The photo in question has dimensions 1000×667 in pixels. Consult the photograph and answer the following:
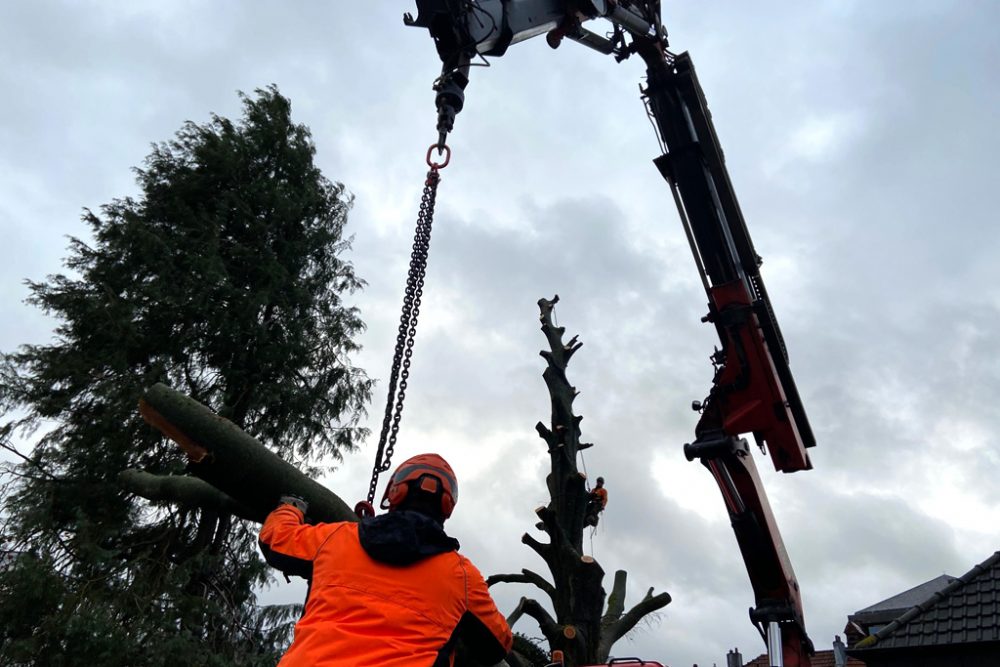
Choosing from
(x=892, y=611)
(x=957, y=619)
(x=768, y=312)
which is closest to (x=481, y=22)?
(x=768, y=312)

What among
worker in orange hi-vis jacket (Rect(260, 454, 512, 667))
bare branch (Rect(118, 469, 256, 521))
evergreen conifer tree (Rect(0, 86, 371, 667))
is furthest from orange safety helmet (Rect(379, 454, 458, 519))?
evergreen conifer tree (Rect(0, 86, 371, 667))

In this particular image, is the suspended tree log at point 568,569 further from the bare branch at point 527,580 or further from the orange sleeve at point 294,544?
the orange sleeve at point 294,544

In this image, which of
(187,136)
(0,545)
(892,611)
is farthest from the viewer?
(892,611)

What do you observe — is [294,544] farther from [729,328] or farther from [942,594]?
[942,594]

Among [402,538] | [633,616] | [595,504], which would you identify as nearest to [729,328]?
[595,504]

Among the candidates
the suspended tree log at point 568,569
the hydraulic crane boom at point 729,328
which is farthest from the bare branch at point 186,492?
the hydraulic crane boom at point 729,328

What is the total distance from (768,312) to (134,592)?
27.0 ft

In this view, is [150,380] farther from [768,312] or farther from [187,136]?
[768,312]

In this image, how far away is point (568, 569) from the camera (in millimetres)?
6355

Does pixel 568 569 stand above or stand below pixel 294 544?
above

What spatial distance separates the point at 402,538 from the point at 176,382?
369 inches

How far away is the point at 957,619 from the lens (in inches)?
342

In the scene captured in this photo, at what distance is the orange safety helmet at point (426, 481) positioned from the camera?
2834 mm

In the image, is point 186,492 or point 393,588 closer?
point 393,588
